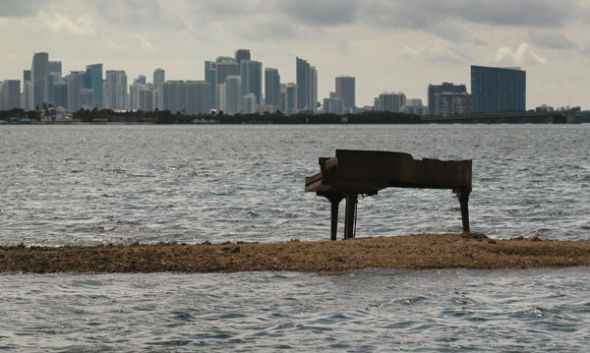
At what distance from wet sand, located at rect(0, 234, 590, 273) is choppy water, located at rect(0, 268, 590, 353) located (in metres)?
0.64

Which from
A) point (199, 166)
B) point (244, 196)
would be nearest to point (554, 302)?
point (244, 196)

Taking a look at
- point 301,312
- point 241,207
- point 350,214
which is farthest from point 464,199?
point 241,207

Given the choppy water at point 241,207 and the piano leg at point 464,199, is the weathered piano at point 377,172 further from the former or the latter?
the choppy water at point 241,207

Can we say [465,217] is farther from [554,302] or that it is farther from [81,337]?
[81,337]

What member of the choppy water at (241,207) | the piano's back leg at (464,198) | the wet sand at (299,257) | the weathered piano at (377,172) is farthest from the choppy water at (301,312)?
the choppy water at (241,207)

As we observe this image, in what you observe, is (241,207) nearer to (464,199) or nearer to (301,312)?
(464,199)

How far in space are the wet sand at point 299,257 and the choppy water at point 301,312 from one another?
635mm

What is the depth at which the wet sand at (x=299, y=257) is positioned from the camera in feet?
76.0

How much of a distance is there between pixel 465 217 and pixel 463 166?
7.21 feet

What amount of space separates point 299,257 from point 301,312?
492 cm

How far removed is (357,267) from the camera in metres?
23.1

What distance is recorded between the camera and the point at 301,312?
19.0 metres

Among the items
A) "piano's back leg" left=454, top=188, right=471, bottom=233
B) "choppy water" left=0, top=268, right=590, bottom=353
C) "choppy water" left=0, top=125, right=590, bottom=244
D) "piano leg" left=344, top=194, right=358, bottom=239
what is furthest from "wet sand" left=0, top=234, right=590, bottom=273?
"choppy water" left=0, top=125, right=590, bottom=244

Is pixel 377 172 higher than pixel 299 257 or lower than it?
higher
